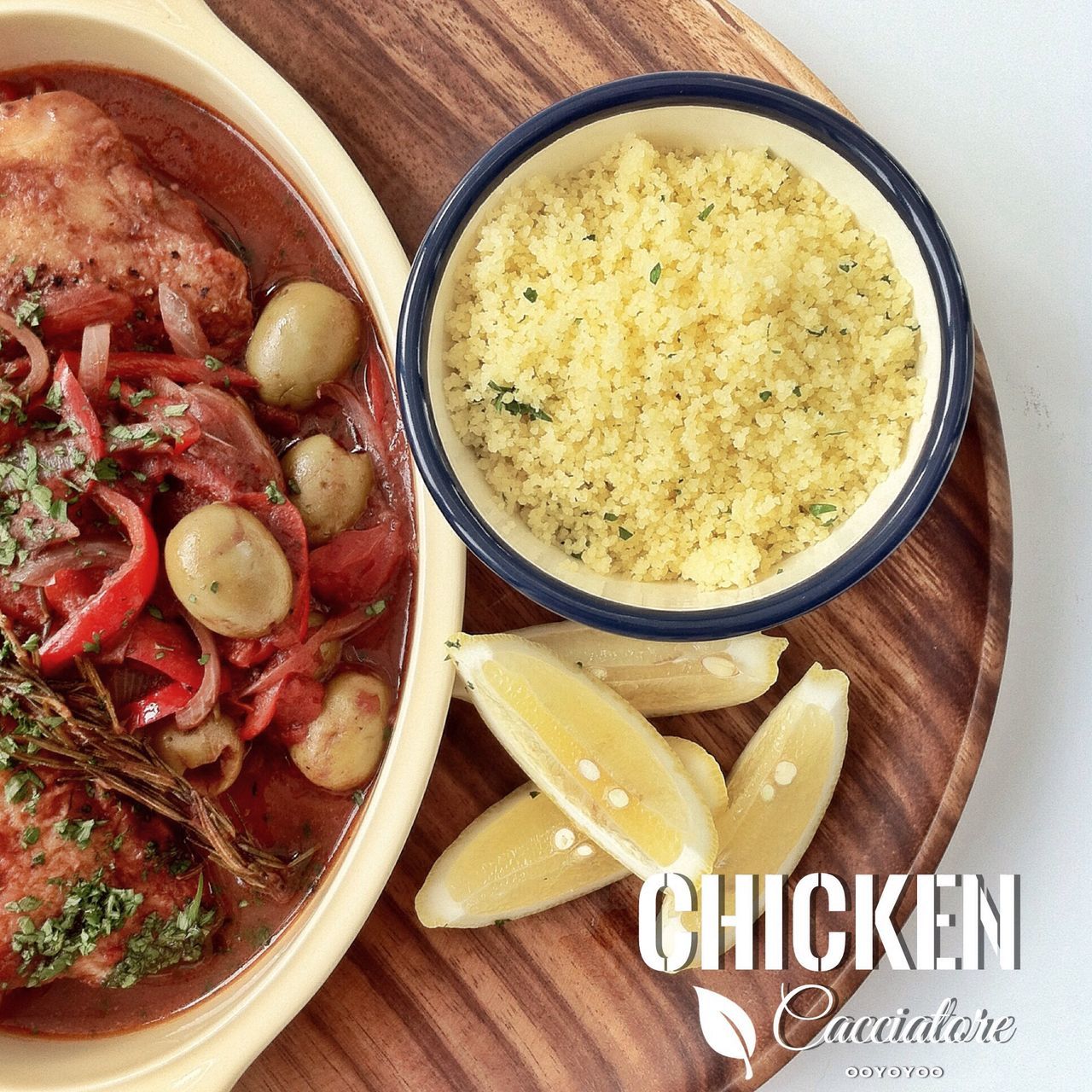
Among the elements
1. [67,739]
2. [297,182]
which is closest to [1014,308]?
[297,182]

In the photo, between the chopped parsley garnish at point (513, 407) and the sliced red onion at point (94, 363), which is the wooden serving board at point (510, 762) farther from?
the sliced red onion at point (94, 363)

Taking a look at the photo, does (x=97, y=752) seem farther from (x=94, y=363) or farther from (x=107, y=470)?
(x=94, y=363)

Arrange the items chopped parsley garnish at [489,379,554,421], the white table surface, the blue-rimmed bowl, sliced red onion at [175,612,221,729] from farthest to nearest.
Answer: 1. the white table surface
2. sliced red onion at [175,612,221,729]
3. chopped parsley garnish at [489,379,554,421]
4. the blue-rimmed bowl

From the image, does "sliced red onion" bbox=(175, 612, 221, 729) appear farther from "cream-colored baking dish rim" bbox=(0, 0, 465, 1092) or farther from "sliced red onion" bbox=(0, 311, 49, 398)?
"sliced red onion" bbox=(0, 311, 49, 398)

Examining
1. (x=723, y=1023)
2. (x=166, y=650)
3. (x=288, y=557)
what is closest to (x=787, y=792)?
(x=723, y=1023)

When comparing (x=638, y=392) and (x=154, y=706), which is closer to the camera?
(x=638, y=392)

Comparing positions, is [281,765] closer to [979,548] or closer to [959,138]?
[979,548]

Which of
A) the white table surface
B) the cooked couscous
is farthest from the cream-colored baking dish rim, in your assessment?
the white table surface
